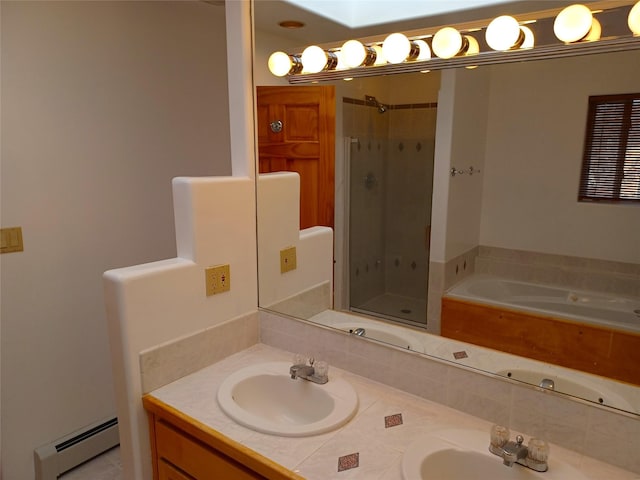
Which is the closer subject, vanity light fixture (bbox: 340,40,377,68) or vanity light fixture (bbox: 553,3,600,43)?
vanity light fixture (bbox: 553,3,600,43)

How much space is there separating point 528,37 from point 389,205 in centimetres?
68

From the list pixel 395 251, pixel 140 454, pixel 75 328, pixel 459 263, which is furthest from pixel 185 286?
pixel 75 328

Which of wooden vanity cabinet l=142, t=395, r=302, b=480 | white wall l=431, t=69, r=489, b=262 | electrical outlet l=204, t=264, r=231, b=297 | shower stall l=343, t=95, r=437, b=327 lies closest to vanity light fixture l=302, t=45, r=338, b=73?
shower stall l=343, t=95, r=437, b=327

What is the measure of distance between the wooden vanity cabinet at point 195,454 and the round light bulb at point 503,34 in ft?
4.26

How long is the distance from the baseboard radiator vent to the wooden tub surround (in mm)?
1973

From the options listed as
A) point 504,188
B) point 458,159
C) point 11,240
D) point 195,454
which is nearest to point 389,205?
point 458,159

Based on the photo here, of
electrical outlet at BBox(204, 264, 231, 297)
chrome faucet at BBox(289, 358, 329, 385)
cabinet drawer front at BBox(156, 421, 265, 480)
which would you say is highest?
electrical outlet at BBox(204, 264, 231, 297)

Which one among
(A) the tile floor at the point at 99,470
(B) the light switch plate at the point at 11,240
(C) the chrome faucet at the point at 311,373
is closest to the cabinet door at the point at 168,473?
(C) the chrome faucet at the point at 311,373

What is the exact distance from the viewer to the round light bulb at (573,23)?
1167 millimetres

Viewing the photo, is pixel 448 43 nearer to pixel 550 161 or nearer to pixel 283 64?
pixel 550 161

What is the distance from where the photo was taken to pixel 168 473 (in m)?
1.51

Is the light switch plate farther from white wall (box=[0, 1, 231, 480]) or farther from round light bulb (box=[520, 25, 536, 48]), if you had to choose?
round light bulb (box=[520, 25, 536, 48])

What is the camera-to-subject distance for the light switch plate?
197 centimetres

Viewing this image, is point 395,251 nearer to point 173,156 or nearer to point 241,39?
point 241,39
